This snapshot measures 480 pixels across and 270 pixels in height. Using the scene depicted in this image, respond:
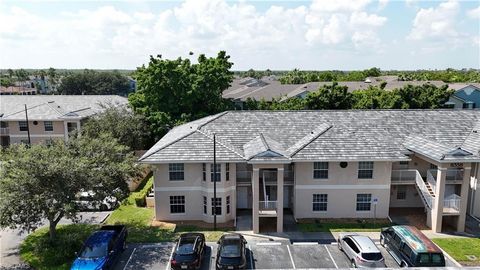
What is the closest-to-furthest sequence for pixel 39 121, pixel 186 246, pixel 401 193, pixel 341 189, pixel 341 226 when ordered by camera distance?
pixel 186 246 < pixel 341 226 < pixel 341 189 < pixel 401 193 < pixel 39 121

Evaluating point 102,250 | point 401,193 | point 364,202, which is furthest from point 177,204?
point 401,193

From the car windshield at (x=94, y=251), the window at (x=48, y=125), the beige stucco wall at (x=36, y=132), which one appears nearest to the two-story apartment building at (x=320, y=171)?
the car windshield at (x=94, y=251)

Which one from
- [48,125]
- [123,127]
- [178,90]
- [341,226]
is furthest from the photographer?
[48,125]

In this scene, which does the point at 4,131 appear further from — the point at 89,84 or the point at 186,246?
the point at 89,84

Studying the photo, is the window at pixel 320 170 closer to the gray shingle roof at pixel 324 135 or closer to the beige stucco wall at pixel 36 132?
the gray shingle roof at pixel 324 135

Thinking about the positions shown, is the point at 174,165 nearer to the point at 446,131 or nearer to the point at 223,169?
the point at 223,169

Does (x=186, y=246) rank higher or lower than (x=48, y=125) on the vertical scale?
lower
